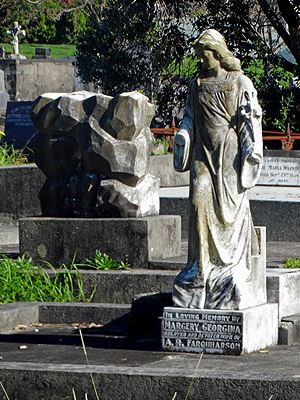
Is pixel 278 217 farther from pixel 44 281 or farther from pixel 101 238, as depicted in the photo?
pixel 44 281

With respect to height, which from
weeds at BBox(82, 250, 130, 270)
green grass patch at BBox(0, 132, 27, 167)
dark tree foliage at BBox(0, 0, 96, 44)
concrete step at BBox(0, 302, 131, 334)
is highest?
dark tree foliage at BBox(0, 0, 96, 44)

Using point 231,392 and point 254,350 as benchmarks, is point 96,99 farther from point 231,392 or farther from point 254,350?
point 231,392

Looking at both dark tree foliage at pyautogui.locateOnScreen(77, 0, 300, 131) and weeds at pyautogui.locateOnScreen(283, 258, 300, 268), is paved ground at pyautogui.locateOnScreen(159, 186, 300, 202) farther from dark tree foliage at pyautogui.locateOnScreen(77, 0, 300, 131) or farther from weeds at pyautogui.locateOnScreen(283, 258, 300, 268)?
dark tree foliage at pyautogui.locateOnScreen(77, 0, 300, 131)

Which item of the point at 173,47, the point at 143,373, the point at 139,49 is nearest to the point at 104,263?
the point at 143,373

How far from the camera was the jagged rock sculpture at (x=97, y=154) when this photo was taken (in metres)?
10.4

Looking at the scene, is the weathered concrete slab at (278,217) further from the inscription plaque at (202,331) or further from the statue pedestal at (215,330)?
the inscription plaque at (202,331)

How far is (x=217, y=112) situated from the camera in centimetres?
762

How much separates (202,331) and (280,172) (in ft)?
28.7

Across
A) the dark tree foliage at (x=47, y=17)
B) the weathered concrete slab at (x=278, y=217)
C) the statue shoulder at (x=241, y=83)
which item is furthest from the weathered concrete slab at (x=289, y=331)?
the dark tree foliage at (x=47, y=17)

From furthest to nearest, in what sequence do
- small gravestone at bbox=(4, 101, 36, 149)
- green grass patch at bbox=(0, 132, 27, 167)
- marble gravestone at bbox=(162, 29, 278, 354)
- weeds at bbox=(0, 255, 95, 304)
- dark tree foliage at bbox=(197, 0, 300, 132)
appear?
dark tree foliage at bbox=(197, 0, 300, 132) → small gravestone at bbox=(4, 101, 36, 149) → green grass patch at bbox=(0, 132, 27, 167) → weeds at bbox=(0, 255, 95, 304) → marble gravestone at bbox=(162, 29, 278, 354)

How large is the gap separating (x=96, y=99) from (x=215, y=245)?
11.5 feet

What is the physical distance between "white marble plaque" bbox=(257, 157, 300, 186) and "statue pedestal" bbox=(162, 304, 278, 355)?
8387 mm

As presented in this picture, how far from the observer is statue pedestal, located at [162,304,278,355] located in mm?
7383

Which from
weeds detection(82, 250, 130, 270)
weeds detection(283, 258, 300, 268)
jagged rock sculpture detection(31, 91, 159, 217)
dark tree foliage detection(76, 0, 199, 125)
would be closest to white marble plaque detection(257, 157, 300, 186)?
jagged rock sculpture detection(31, 91, 159, 217)
